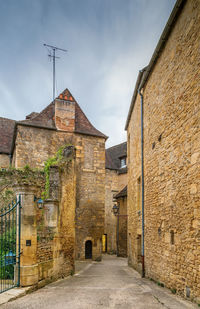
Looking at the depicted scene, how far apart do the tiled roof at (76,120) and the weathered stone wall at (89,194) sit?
0.50m

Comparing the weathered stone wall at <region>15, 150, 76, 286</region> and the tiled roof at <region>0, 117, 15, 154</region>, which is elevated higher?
the tiled roof at <region>0, 117, 15, 154</region>

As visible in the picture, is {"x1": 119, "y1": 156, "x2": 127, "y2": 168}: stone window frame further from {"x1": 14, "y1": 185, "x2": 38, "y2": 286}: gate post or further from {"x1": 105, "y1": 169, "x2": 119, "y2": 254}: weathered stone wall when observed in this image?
{"x1": 14, "y1": 185, "x2": 38, "y2": 286}: gate post

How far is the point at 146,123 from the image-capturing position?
33.7 feet

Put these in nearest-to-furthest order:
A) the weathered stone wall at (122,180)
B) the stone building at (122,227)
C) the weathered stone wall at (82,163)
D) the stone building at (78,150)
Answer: the weathered stone wall at (82,163) → the stone building at (78,150) → the stone building at (122,227) → the weathered stone wall at (122,180)

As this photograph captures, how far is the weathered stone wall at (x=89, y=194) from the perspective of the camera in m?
18.5

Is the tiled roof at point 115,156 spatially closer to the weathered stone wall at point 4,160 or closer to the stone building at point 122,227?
the stone building at point 122,227

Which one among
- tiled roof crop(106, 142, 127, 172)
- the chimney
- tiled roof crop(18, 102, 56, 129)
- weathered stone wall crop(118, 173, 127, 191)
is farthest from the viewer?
tiled roof crop(106, 142, 127, 172)

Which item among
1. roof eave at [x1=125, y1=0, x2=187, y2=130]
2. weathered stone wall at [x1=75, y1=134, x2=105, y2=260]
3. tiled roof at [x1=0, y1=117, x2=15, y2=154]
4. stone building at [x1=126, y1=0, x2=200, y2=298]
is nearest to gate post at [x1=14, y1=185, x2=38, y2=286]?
stone building at [x1=126, y1=0, x2=200, y2=298]

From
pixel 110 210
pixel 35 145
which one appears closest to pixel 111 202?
pixel 110 210

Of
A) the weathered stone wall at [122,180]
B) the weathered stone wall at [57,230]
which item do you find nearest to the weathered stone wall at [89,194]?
the weathered stone wall at [122,180]

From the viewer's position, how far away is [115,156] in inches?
1121

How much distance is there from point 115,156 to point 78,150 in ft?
32.1

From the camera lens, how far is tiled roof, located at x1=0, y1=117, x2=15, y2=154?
2180 centimetres

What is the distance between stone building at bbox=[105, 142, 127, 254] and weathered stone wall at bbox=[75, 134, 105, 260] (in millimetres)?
5556
